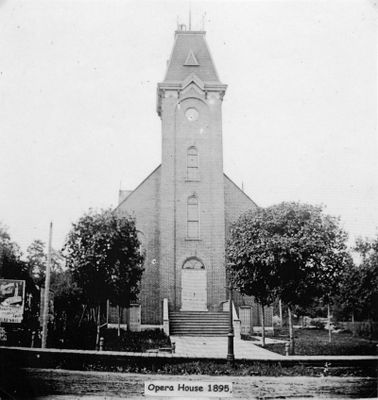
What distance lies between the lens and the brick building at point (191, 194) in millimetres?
21609

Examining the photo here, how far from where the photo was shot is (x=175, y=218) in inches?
886

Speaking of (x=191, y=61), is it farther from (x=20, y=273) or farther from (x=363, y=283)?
(x=20, y=273)

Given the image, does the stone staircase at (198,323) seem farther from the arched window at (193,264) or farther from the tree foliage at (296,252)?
the tree foliage at (296,252)

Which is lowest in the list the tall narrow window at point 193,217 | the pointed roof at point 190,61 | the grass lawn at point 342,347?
the grass lawn at point 342,347

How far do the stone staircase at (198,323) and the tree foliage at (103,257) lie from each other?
15.1 feet

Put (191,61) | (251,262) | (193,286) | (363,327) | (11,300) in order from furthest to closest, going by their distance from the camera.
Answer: (191,61)
(193,286)
(251,262)
(363,327)
(11,300)

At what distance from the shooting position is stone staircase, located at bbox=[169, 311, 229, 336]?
19359mm

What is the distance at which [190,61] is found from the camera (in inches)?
927

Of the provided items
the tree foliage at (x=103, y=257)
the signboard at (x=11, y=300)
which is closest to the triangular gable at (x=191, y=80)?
the tree foliage at (x=103, y=257)

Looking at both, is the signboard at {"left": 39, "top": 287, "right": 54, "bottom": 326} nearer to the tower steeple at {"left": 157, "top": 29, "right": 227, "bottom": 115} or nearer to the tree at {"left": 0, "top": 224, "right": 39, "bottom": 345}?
the tree at {"left": 0, "top": 224, "right": 39, "bottom": 345}

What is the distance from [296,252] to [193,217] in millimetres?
9396

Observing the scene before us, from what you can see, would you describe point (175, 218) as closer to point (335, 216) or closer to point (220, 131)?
point (220, 131)

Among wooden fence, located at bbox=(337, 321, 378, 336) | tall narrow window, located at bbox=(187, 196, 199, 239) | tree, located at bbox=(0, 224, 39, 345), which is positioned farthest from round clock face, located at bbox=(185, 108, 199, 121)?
tree, located at bbox=(0, 224, 39, 345)
